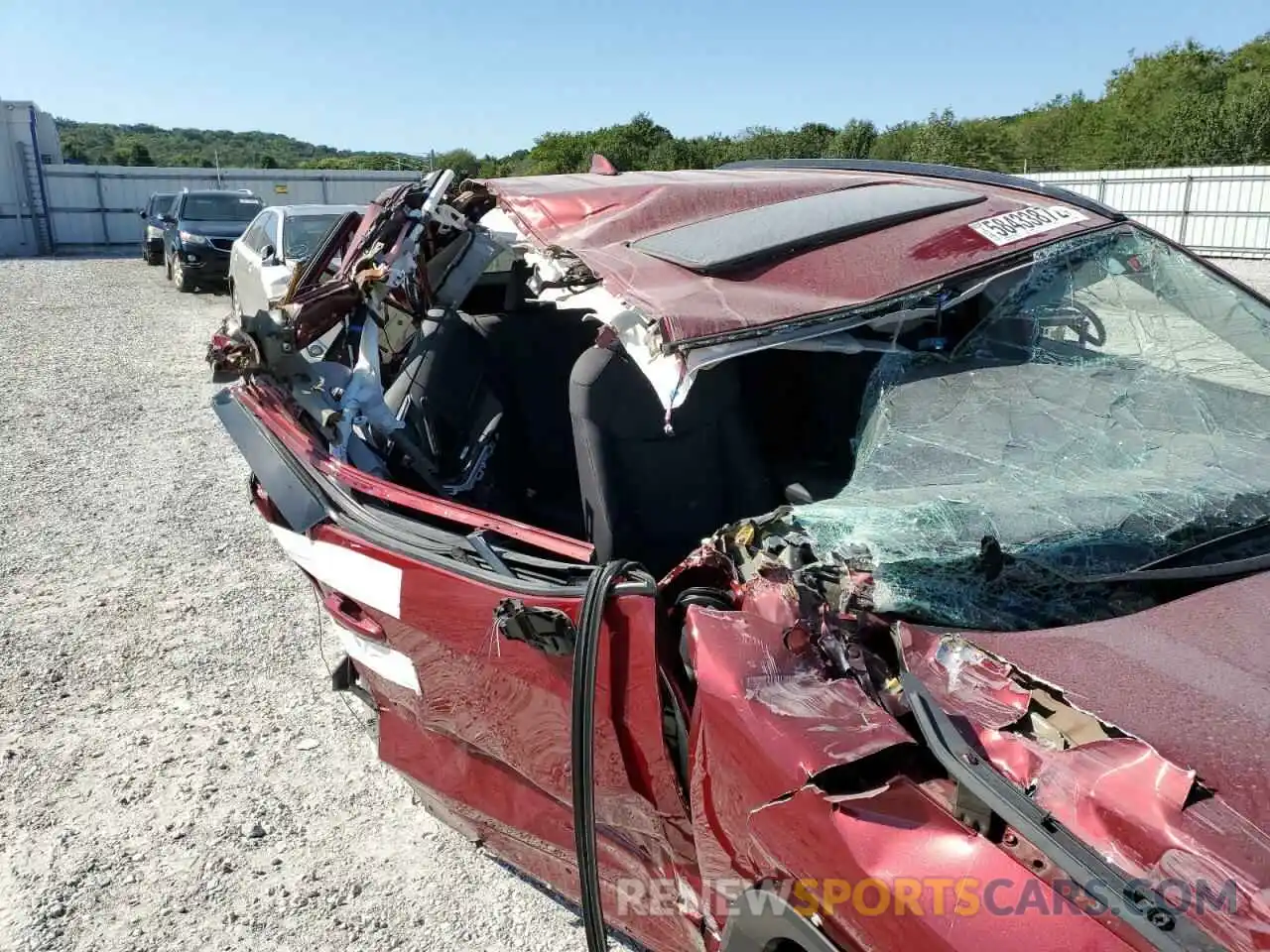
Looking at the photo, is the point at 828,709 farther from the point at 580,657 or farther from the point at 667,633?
the point at 580,657

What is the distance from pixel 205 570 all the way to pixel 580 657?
3.41 m

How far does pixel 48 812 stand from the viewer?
9.71 ft

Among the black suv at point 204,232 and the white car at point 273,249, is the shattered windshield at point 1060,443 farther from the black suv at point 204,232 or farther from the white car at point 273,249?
the black suv at point 204,232

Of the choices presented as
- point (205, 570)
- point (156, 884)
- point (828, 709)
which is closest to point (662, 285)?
point (828, 709)

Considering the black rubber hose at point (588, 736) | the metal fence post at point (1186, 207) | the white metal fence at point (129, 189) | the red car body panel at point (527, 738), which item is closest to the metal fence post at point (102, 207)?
the white metal fence at point (129, 189)

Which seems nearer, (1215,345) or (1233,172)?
(1215,345)

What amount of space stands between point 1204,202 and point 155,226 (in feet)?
66.6

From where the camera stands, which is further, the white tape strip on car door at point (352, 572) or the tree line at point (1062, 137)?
the tree line at point (1062, 137)

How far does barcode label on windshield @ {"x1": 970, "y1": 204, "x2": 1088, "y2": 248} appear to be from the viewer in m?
2.64

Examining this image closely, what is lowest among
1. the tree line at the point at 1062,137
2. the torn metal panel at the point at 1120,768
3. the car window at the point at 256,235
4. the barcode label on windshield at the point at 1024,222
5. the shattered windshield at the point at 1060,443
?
the torn metal panel at the point at 1120,768

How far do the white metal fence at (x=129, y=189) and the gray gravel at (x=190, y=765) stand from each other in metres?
20.5

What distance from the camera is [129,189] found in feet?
80.8

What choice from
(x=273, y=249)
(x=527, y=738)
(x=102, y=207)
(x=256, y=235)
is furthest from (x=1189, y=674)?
(x=102, y=207)

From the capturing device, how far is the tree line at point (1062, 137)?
26.5m
